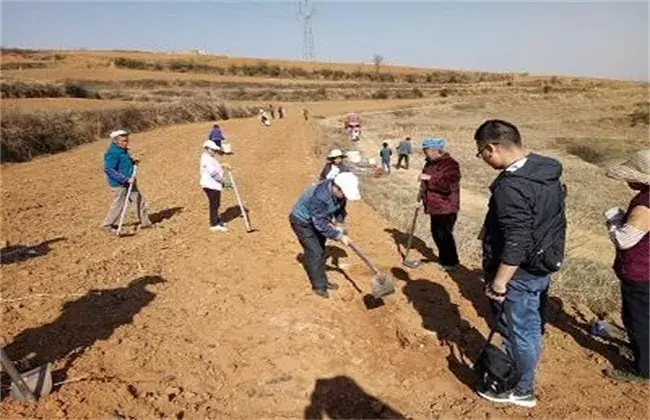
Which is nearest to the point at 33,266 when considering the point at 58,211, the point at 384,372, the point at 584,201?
the point at 58,211

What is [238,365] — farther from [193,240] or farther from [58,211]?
[58,211]

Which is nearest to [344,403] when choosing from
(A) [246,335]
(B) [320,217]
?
(A) [246,335]

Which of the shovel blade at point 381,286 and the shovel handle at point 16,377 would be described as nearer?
the shovel handle at point 16,377

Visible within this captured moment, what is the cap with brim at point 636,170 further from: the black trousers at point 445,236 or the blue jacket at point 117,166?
the blue jacket at point 117,166

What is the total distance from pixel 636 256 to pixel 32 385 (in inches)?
195

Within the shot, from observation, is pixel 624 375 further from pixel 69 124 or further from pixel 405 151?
pixel 69 124

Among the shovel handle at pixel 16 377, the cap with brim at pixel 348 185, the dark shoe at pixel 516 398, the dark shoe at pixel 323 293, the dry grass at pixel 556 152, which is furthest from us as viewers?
the dry grass at pixel 556 152

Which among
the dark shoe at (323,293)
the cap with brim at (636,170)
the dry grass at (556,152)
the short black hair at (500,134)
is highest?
the short black hair at (500,134)

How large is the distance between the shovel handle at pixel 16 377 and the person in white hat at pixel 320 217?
3.20m

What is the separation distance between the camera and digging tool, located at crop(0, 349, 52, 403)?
4.57 meters

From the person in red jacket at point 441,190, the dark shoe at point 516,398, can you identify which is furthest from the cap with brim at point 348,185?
the dark shoe at point 516,398

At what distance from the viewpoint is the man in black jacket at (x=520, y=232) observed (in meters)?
4.12

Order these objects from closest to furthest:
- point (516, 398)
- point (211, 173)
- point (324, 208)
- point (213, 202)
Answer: point (516, 398), point (324, 208), point (211, 173), point (213, 202)

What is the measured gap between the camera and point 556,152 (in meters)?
24.2
